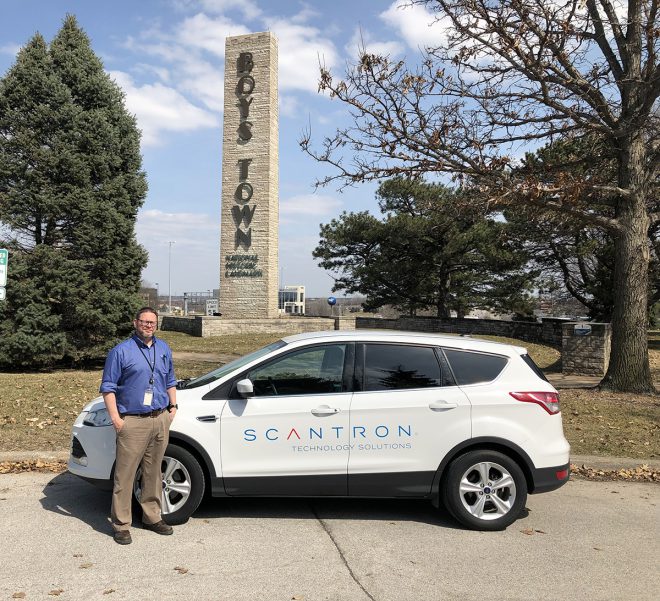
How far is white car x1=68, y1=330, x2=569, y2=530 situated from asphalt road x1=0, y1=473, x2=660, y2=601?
0.95ft

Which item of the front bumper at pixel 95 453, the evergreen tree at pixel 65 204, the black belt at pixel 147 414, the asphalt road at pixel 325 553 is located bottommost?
the asphalt road at pixel 325 553

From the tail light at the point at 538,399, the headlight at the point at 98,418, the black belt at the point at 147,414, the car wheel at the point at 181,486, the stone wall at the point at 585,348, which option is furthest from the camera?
the stone wall at the point at 585,348

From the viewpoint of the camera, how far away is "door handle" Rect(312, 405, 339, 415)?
4734 mm

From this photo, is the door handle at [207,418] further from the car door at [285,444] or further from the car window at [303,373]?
the car window at [303,373]

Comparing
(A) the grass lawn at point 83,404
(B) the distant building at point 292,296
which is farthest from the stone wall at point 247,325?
(B) the distant building at point 292,296

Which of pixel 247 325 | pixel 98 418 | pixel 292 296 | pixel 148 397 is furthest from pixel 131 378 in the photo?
pixel 292 296

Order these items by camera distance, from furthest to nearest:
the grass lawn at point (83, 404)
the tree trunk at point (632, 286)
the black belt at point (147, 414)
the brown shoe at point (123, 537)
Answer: the tree trunk at point (632, 286) → the grass lawn at point (83, 404) → the black belt at point (147, 414) → the brown shoe at point (123, 537)

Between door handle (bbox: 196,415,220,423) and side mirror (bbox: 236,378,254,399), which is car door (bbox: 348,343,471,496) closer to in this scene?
side mirror (bbox: 236,378,254,399)

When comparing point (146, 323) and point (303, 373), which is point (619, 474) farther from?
point (146, 323)

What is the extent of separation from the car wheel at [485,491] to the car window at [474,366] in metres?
0.59

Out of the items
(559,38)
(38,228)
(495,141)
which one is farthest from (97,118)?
(559,38)

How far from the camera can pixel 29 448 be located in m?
6.64

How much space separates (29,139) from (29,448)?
9.79 metres

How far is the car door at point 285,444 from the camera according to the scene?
4.68 m
